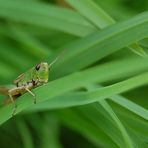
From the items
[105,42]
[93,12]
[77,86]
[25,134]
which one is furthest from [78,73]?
[25,134]

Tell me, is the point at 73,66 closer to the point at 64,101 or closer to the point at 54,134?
the point at 64,101

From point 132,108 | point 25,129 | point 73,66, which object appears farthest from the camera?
point 25,129

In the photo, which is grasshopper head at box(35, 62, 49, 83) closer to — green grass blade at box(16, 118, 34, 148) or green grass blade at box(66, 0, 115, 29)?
green grass blade at box(66, 0, 115, 29)

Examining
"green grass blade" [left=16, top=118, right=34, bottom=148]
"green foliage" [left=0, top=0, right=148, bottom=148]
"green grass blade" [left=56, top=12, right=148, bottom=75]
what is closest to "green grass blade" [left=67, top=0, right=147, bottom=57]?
"green foliage" [left=0, top=0, right=148, bottom=148]

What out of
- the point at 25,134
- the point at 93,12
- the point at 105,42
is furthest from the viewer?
the point at 25,134

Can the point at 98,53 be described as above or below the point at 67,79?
above

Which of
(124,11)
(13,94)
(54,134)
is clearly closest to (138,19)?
(13,94)

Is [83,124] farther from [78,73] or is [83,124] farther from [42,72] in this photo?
[78,73]

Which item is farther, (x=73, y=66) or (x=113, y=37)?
(x=73, y=66)

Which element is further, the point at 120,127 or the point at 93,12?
the point at 93,12
